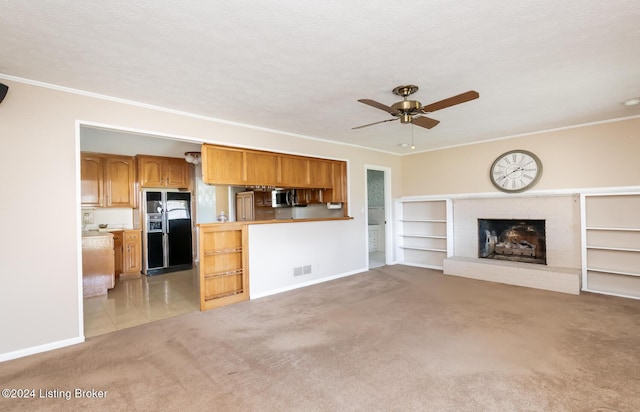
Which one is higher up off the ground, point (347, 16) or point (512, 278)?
point (347, 16)

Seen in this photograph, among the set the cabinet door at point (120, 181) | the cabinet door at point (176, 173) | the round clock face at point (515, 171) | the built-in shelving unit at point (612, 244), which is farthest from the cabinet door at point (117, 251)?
the built-in shelving unit at point (612, 244)

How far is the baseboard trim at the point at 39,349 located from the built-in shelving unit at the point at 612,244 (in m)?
6.40

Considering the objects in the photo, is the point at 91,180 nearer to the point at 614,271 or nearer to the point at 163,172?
the point at 163,172

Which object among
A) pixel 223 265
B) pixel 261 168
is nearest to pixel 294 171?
pixel 261 168

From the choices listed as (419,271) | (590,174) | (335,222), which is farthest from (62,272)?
Answer: (590,174)

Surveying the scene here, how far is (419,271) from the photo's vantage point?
593cm

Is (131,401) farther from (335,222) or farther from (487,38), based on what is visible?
(335,222)

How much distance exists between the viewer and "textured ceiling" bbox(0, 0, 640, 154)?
6.11ft

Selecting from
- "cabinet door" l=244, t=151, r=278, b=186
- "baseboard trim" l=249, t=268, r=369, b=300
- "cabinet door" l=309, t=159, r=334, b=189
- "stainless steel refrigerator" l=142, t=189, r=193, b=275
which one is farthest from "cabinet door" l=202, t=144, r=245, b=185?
"stainless steel refrigerator" l=142, t=189, r=193, b=275

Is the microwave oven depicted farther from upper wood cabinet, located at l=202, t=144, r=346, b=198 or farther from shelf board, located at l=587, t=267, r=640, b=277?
shelf board, located at l=587, t=267, r=640, b=277

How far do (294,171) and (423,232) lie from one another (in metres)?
3.22

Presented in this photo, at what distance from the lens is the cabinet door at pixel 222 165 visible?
12.9ft

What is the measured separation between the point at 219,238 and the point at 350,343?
2.23m

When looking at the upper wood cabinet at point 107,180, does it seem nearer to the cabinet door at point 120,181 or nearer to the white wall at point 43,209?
the cabinet door at point 120,181
